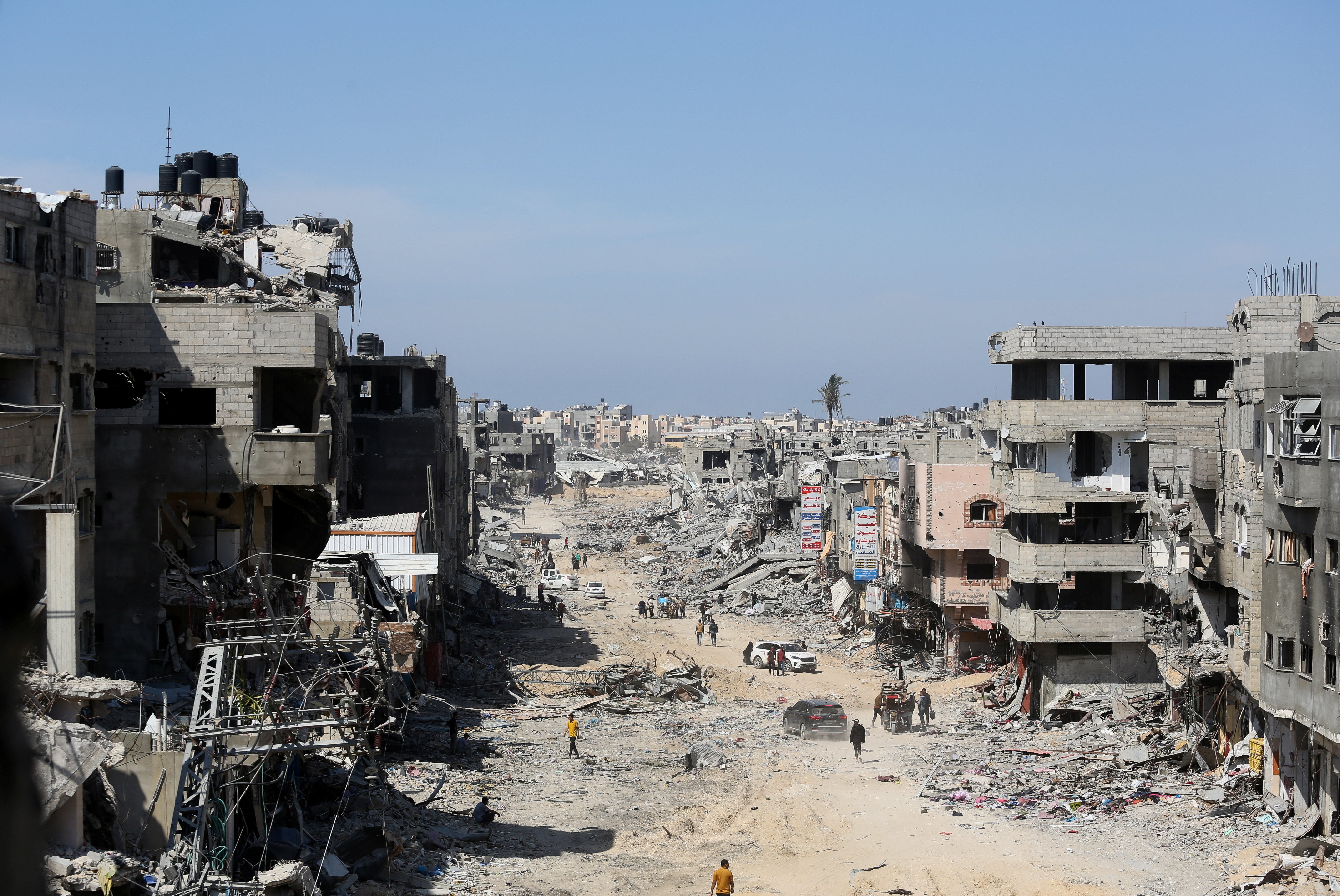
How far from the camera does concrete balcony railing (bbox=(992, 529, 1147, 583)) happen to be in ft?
117

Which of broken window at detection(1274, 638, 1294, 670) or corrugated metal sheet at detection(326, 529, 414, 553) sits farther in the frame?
corrugated metal sheet at detection(326, 529, 414, 553)

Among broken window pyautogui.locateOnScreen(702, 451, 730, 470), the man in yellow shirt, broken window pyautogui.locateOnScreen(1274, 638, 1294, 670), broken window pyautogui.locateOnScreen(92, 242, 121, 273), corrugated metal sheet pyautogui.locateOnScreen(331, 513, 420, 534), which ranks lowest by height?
the man in yellow shirt

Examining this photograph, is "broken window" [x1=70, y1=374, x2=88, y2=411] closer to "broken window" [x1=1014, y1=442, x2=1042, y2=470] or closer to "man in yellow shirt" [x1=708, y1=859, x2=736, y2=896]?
"man in yellow shirt" [x1=708, y1=859, x2=736, y2=896]

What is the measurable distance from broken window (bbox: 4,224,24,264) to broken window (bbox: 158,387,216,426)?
6.16m

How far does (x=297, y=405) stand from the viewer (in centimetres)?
2750

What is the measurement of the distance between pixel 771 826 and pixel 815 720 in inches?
356

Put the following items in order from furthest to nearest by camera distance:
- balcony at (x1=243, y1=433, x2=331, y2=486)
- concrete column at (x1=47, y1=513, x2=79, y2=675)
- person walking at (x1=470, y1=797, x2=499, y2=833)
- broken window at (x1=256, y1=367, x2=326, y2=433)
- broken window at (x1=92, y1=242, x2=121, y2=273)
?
broken window at (x1=92, y1=242, x2=121, y2=273)
broken window at (x1=256, y1=367, x2=326, y2=433)
balcony at (x1=243, y1=433, x2=331, y2=486)
person walking at (x1=470, y1=797, x2=499, y2=833)
concrete column at (x1=47, y1=513, x2=79, y2=675)

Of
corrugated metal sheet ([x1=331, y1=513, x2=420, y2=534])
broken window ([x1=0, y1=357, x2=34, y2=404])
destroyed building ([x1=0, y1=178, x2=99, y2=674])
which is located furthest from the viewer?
corrugated metal sheet ([x1=331, y1=513, x2=420, y2=534])

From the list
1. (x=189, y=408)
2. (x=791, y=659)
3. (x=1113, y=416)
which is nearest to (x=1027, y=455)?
(x=1113, y=416)

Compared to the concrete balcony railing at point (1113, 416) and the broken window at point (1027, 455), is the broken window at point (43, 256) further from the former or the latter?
the broken window at point (1027, 455)

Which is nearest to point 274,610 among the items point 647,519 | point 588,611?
point 588,611

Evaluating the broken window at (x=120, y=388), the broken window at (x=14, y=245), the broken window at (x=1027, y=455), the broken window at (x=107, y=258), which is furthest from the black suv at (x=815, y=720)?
the broken window at (x=14, y=245)

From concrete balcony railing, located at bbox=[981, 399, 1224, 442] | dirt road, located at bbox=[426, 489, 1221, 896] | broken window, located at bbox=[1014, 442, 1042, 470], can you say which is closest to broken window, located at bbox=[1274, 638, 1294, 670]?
dirt road, located at bbox=[426, 489, 1221, 896]

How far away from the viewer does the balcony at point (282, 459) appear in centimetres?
2502
